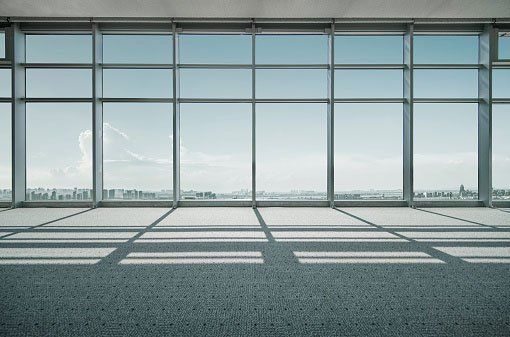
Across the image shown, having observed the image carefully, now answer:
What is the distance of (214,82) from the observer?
914cm

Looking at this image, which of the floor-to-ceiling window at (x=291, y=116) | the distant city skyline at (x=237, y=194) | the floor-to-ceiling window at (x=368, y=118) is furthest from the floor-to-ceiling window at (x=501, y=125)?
the floor-to-ceiling window at (x=291, y=116)

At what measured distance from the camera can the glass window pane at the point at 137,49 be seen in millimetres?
9109

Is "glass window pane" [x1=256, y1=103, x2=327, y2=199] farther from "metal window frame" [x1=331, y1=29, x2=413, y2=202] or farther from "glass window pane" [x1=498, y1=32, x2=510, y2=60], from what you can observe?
"glass window pane" [x1=498, y1=32, x2=510, y2=60]

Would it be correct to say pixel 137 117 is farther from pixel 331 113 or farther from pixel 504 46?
pixel 504 46

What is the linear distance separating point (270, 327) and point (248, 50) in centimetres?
804

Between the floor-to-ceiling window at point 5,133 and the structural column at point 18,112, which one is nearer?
the structural column at point 18,112

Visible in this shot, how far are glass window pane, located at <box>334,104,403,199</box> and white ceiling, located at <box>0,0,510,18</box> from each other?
2.28 meters

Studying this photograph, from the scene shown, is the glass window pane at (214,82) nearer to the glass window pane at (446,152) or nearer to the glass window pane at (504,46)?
the glass window pane at (446,152)

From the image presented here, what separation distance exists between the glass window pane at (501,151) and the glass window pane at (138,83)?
27.7 feet

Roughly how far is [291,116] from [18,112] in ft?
22.7

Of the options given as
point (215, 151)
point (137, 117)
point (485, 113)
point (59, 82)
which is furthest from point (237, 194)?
point (485, 113)

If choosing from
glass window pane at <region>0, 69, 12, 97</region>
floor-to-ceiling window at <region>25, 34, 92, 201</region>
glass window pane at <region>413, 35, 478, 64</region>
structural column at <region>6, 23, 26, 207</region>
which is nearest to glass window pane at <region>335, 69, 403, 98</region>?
glass window pane at <region>413, 35, 478, 64</region>

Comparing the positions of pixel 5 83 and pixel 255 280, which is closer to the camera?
pixel 255 280

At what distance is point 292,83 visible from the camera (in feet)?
30.1
